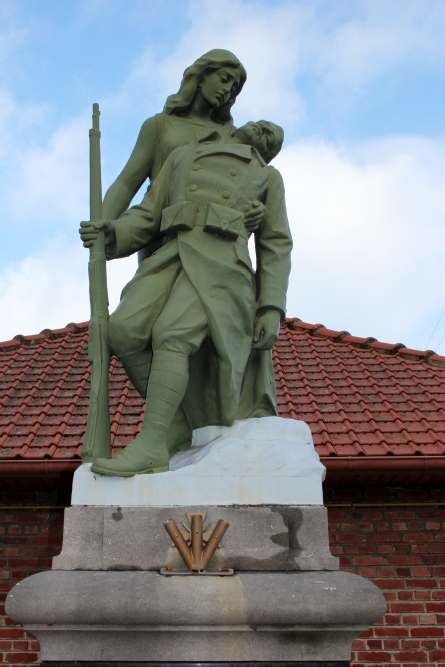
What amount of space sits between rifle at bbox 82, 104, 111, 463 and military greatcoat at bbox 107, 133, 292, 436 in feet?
0.31

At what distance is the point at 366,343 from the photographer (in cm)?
875

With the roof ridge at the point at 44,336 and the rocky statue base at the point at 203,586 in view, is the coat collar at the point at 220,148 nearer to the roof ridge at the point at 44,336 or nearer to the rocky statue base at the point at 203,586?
the rocky statue base at the point at 203,586

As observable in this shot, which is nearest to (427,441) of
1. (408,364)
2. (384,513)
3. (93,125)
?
(384,513)

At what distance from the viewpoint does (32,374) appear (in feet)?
25.9

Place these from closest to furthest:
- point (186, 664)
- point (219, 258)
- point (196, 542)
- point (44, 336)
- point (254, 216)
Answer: point (186, 664)
point (196, 542)
point (219, 258)
point (254, 216)
point (44, 336)

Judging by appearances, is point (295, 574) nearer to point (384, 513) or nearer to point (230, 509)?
point (230, 509)

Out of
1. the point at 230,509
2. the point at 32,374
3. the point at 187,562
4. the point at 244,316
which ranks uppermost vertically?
the point at 32,374

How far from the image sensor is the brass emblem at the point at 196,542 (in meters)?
2.49

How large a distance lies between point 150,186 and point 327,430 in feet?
11.5

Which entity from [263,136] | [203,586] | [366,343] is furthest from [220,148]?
[366,343]

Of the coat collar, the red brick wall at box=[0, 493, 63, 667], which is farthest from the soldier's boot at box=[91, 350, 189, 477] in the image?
the red brick wall at box=[0, 493, 63, 667]

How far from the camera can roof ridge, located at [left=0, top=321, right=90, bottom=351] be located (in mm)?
8836

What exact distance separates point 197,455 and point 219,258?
83 cm

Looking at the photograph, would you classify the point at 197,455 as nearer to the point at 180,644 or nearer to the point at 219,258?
the point at 180,644
